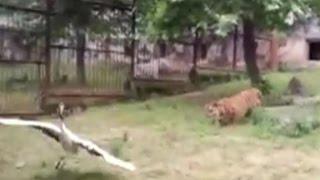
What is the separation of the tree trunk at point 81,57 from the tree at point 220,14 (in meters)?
1.38

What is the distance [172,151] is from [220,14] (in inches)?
99.3

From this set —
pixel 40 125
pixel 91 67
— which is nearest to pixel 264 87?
pixel 91 67

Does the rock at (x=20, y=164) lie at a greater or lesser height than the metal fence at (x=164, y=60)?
lesser

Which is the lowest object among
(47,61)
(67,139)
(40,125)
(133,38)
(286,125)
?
(286,125)

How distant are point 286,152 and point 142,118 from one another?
8.66ft

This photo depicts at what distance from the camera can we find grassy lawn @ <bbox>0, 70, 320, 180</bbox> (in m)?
6.96

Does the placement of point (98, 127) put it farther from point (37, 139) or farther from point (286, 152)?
point (286, 152)

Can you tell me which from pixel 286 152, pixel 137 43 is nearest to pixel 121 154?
pixel 286 152

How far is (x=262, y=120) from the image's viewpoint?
28.6 ft

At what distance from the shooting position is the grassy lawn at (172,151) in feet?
22.8

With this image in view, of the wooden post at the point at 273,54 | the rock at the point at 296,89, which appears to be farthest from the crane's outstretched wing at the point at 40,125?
the wooden post at the point at 273,54

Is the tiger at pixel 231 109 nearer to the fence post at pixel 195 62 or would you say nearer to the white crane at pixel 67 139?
the white crane at pixel 67 139

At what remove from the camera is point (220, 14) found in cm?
955

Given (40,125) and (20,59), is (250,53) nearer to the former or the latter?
(20,59)
